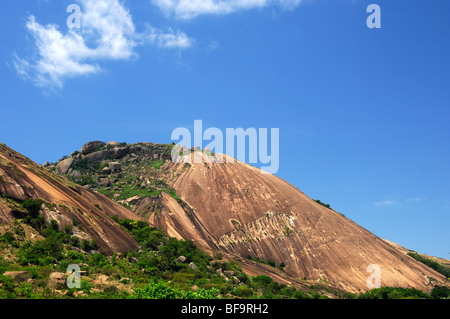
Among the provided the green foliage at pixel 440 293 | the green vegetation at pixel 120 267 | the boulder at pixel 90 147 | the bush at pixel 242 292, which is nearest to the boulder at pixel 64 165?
the boulder at pixel 90 147

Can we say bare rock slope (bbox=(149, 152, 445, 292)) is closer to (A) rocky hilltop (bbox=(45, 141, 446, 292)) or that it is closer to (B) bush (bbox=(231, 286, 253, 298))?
(A) rocky hilltop (bbox=(45, 141, 446, 292))

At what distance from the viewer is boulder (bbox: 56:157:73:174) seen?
91.2m

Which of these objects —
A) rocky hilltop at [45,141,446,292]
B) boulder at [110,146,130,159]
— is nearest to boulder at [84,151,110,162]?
rocky hilltop at [45,141,446,292]

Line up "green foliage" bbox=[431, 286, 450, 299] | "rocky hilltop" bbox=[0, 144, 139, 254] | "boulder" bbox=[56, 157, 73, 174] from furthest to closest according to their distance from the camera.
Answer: "boulder" bbox=[56, 157, 73, 174]
"green foliage" bbox=[431, 286, 450, 299]
"rocky hilltop" bbox=[0, 144, 139, 254]

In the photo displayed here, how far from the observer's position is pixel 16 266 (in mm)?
26703

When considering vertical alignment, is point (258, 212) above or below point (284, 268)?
above

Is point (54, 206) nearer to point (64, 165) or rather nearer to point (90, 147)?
point (64, 165)

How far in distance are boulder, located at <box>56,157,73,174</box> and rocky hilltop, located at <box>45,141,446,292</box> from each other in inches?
11.5

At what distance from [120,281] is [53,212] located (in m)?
12.4

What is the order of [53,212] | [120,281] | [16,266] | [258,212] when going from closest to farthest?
[16,266] < [120,281] < [53,212] < [258,212]

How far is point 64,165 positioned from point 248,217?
50.5 m

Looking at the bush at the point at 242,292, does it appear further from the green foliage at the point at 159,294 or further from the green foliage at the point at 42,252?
the green foliage at the point at 42,252
